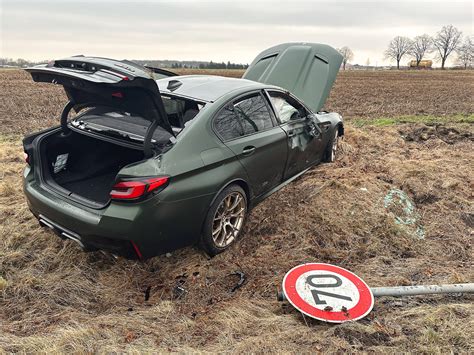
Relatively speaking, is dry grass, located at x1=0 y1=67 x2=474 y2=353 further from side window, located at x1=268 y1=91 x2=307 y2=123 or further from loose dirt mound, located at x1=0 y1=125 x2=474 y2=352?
side window, located at x1=268 y1=91 x2=307 y2=123

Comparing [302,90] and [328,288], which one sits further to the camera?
[302,90]

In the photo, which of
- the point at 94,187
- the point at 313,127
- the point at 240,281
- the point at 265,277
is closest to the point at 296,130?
the point at 313,127

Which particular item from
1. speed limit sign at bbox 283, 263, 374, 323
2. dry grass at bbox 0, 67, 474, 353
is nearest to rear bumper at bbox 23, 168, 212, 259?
dry grass at bbox 0, 67, 474, 353

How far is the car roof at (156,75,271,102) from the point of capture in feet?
11.7

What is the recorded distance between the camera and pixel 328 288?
2986 millimetres

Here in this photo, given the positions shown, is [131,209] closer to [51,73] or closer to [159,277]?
[159,277]

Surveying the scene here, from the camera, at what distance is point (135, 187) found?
2689mm

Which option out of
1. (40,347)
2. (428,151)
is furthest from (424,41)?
(40,347)

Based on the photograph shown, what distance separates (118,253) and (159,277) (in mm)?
524

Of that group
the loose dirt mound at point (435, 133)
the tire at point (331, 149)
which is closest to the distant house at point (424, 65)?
the loose dirt mound at point (435, 133)

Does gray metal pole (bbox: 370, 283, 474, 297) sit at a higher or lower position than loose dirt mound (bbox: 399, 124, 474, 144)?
lower

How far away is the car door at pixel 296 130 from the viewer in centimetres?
424

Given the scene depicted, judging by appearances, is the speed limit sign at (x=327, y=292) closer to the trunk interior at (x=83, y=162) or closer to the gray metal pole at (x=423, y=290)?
the gray metal pole at (x=423, y=290)

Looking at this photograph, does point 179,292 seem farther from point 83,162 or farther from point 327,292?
point 83,162
